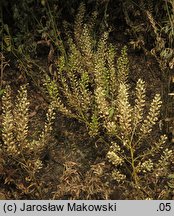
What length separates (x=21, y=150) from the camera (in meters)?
2.75

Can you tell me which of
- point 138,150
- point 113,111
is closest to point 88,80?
point 113,111

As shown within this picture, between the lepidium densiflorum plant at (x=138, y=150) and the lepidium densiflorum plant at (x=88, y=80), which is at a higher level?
the lepidium densiflorum plant at (x=88, y=80)

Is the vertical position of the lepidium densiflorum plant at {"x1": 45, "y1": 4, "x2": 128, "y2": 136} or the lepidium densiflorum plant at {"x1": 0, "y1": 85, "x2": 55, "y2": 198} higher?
the lepidium densiflorum plant at {"x1": 45, "y1": 4, "x2": 128, "y2": 136}

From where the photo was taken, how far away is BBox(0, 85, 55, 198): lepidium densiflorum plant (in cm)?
270

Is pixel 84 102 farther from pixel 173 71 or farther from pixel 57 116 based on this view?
pixel 173 71

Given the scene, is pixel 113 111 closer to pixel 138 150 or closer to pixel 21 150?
pixel 138 150

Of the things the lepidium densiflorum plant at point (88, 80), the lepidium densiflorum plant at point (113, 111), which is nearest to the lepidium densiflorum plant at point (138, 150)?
the lepidium densiflorum plant at point (113, 111)

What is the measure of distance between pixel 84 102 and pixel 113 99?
8.5 inches

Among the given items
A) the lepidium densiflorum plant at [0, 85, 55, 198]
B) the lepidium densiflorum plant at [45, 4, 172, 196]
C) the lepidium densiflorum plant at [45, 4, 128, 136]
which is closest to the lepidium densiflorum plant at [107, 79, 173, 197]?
the lepidium densiflorum plant at [45, 4, 172, 196]

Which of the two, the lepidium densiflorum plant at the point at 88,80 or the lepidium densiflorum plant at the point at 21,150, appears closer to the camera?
the lepidium densiflorum plant at the point at 21,150

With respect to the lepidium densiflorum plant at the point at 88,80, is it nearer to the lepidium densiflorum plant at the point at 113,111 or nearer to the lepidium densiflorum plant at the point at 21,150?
the lepidium densiflorum plant at the point at 113,111

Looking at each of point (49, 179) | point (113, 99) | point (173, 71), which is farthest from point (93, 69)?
point (49, 179)

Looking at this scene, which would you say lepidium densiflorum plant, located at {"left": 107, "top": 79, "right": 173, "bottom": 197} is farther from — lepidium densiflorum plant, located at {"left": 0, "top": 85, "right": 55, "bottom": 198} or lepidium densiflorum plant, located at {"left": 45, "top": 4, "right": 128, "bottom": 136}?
lepidium densiflorum plant, located at {"left": 0, "top": 85, "right": 55, "bottom": 198}

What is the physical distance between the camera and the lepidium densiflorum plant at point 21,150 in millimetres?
2701
